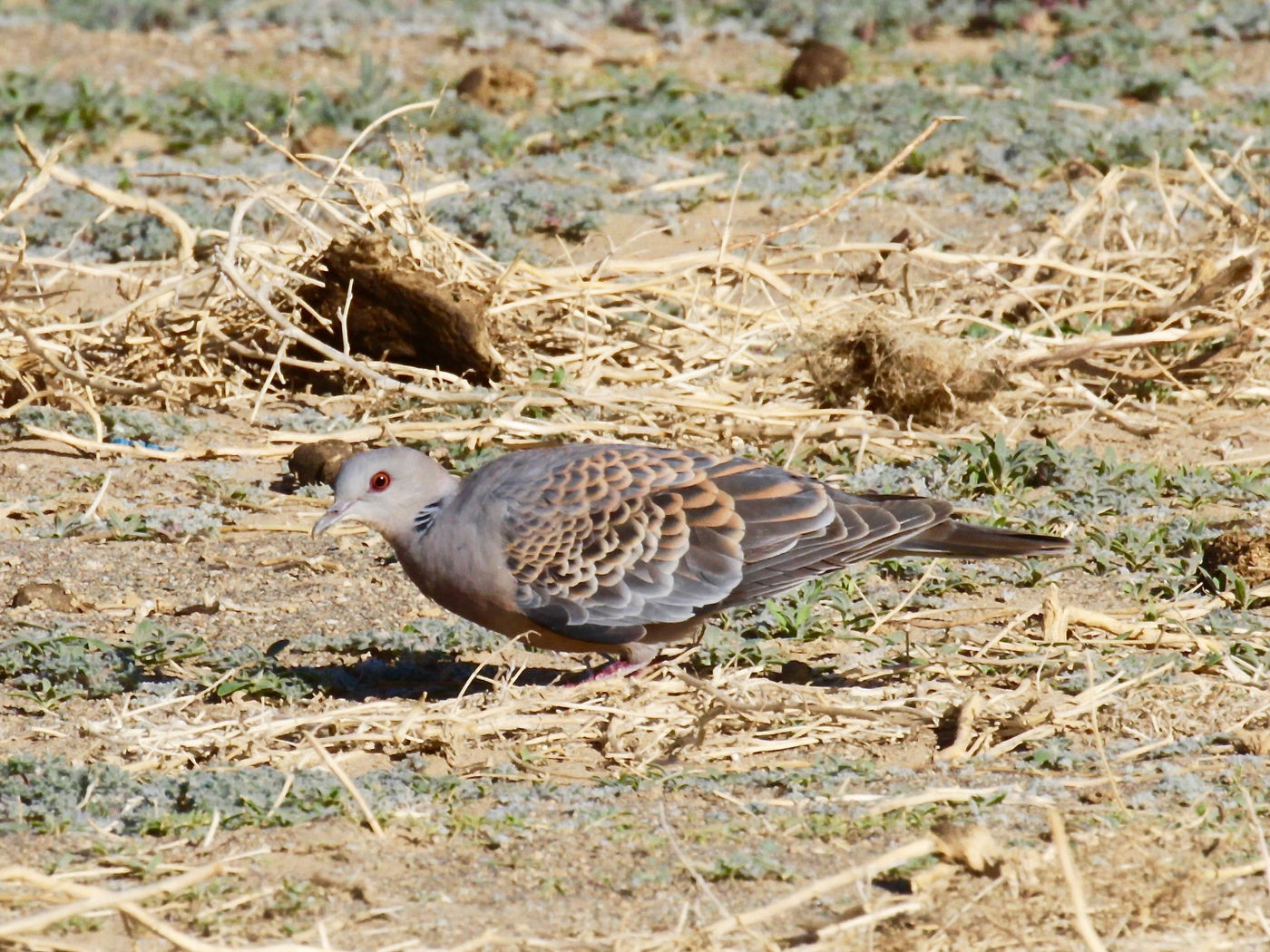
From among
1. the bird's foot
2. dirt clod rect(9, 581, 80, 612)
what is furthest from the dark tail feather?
dirt clod rect(9, 581, 80, 612)

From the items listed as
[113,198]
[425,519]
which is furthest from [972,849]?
[113,198]

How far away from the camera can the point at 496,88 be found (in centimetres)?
995

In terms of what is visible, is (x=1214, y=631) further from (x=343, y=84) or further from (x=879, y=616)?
(x=343, y=84)

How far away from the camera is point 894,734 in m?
4.11

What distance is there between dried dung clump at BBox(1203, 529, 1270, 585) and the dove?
0.79 meters

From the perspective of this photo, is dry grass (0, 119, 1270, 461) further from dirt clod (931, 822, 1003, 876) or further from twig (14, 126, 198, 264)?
dirt clod (931, 822, 1003, 876)

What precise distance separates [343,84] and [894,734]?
713 centimetres

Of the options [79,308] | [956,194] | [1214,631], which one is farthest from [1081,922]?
[956,194]

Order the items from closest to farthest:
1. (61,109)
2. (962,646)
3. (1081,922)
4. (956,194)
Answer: (1081,922), (962,646), (956,194), (61,109)

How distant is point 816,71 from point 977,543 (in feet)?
19.6

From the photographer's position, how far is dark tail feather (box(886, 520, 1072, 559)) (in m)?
4.43

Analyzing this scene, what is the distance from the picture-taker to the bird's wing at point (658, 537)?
172 inches

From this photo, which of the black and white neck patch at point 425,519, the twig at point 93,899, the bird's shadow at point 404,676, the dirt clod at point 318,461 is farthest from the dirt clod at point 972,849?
the dirt clod at point 318,461

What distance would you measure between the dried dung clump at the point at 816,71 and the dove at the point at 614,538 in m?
5.78
